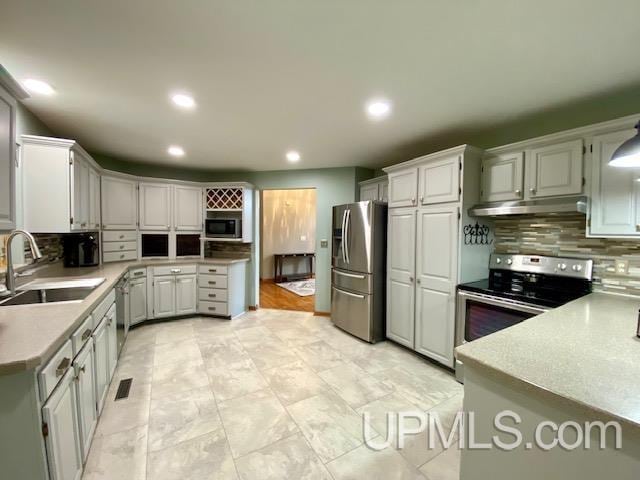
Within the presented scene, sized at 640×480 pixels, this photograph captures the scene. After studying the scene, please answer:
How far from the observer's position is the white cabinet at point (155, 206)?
3.83m

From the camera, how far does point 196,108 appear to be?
2.19 m

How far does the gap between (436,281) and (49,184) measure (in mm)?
3557

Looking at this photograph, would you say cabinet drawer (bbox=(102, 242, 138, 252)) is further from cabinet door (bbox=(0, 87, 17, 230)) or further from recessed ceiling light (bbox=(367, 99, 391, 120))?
recessed ceiling light (bbox=(367, 99, 391, 120))

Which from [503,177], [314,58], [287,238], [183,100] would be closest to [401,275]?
[503,177]

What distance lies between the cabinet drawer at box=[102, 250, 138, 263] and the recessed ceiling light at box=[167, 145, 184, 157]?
1.50 m

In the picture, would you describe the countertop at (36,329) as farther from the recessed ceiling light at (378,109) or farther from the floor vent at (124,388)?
the recessed ceiling light at (378,109)

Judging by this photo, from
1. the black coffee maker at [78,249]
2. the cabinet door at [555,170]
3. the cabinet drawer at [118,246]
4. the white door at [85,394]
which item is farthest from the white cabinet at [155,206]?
the cabinet door at [555,170]

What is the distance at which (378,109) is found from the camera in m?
2.19

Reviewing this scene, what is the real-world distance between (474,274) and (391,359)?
1195 millimetres

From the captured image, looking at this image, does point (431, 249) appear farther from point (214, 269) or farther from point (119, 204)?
point (119, 204)

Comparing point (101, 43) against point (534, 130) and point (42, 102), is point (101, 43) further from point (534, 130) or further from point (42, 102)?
point (534, 130)

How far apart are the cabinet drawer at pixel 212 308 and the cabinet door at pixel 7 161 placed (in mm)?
2687

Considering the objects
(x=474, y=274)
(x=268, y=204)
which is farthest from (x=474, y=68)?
(x=268, y=204)

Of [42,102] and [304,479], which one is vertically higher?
[42,102]
